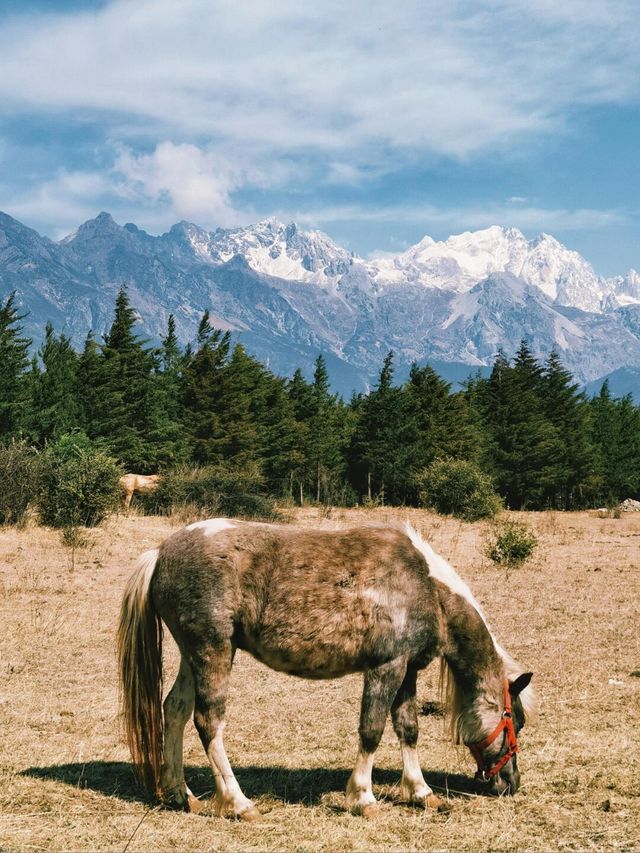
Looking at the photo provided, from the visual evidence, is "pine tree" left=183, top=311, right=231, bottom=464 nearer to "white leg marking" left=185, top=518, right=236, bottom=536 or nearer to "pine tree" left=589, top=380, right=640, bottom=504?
"pine tree" left=589, top=380, right=640, bottom=504

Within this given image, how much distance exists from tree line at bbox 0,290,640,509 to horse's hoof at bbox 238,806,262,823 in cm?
3203

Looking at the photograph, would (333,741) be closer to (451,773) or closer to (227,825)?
(451,773)

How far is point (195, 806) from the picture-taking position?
5301 millimetres

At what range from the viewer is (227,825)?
197 inches

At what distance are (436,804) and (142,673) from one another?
7.94 ft

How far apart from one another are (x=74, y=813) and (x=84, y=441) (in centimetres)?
2654

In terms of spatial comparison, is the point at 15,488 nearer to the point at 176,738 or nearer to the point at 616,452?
the point at 176,738

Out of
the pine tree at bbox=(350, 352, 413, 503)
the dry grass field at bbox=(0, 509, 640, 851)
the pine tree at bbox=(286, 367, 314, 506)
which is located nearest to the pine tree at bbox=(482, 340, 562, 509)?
the pine tree at bbox=(350, 352, 413, 503)

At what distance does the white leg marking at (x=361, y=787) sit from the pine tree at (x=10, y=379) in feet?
106

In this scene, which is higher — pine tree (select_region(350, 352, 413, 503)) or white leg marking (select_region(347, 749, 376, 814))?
pine tree (select_region(350, 352, 413, 503))

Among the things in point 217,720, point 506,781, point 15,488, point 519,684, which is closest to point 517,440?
point 15,488

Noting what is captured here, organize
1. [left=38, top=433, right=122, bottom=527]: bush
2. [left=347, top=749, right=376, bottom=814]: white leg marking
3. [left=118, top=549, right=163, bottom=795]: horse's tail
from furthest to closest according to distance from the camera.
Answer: [left=38, top=433, right=122, bottom=527]: bush < [left=118, top=549, right=163, bottom=795]: horse's tail < [left=347, top=749, right=376, bottom=814]: white leg marking

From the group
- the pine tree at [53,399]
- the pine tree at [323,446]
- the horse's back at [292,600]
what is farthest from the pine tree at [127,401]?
the horse's back at [292,600]

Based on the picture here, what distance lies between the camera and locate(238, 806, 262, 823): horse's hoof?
510 cm
